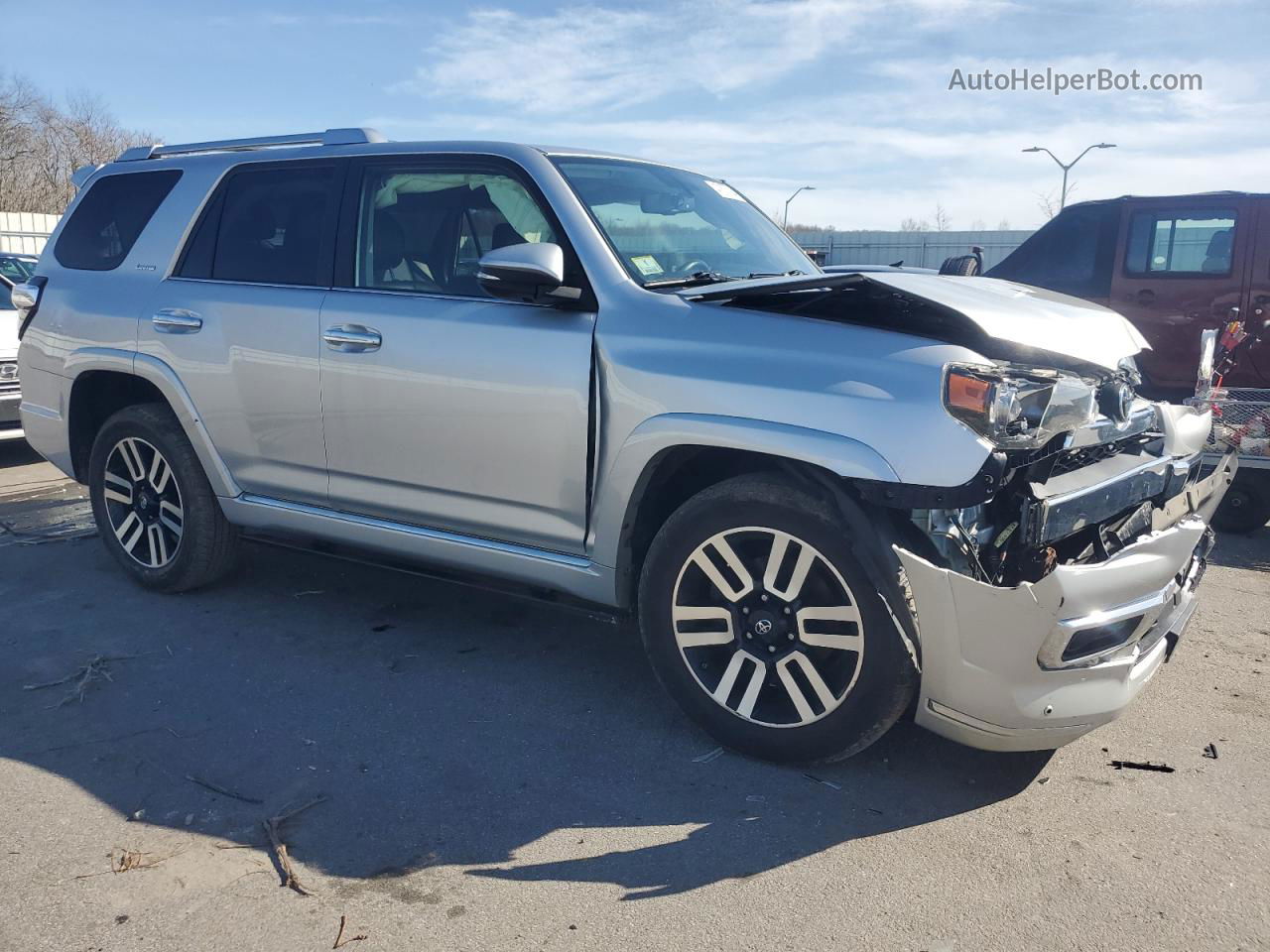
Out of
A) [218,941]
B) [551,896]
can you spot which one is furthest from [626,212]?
[218,941]

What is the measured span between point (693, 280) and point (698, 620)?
4.15ft

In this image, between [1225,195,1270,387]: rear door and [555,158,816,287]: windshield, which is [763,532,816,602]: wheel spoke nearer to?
[555,158,816,287]: windshield

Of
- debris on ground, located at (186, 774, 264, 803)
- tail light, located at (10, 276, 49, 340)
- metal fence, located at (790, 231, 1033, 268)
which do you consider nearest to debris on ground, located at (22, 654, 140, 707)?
debris on ground, located at (186, 774, 264, 803)

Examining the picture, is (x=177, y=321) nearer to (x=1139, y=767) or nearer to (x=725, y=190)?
(x=725, y=190)

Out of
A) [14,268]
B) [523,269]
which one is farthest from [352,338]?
[14,268]

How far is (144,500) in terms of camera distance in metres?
4.95

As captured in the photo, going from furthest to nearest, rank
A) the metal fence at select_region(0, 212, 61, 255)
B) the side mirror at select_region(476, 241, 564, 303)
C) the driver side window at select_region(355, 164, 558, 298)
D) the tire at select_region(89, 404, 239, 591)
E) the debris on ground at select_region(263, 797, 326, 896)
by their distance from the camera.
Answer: the metal fence at select_region(0, 212, 61, 255), the tire at select_region(89, 404, 239, 591), the driver side window at select_region(355, 164, 558, 298), the side mirror at select_region(476, 241, 564, 303), the debris on ground at select_region(263, 797, 326, 896)

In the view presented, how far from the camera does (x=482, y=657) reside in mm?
4250

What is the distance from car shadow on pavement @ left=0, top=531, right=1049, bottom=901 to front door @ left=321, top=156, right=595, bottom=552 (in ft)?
2.11

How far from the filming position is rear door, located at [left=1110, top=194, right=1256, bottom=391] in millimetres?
7680

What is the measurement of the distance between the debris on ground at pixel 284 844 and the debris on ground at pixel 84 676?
4.15 feet

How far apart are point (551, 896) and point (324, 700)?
1506mm

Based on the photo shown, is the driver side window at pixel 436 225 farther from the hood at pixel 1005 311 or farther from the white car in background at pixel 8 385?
the white car in background at pixel 8 385

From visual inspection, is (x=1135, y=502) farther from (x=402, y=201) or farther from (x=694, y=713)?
(x=402, y=201)
